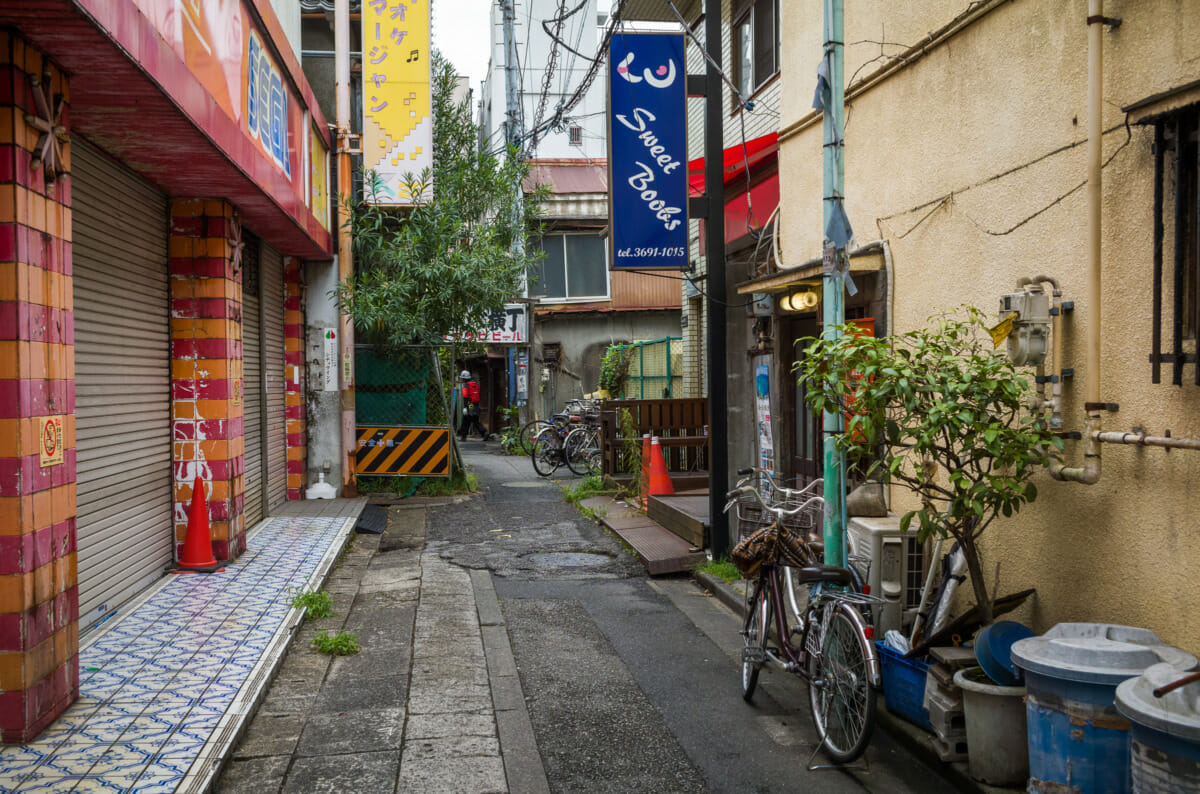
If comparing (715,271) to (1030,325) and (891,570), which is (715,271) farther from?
(1030,325)

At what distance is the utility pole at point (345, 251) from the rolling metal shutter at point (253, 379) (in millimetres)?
2302

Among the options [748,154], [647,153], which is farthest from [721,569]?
[748,154]

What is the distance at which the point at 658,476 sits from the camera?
12180 millimetres

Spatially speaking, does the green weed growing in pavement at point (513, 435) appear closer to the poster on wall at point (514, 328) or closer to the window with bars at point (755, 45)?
the poster on wall at point (514, 328)

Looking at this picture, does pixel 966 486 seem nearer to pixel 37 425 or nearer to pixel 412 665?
pixel 412 665

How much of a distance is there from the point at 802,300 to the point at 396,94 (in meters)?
7.74

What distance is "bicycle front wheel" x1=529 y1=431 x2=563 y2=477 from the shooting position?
57.8 feet

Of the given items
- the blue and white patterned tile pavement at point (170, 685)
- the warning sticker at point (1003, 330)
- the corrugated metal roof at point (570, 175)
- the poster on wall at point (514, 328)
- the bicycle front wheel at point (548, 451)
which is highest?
the corrugated metal roof at point (570, 175)

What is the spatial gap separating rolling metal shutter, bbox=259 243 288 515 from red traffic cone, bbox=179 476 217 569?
3.22 meters

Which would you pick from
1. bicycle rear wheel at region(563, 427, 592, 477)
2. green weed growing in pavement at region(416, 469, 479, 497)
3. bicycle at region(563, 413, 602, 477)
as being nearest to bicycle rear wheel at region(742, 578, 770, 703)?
green weed growing in pavement at region(416, 469, 479, 497)

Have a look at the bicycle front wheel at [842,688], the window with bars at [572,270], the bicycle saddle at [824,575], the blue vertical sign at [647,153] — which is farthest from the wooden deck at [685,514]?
the window with bars at [572,270]

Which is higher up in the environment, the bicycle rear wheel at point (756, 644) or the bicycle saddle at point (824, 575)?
the bicycle saddle at point (824, 575)

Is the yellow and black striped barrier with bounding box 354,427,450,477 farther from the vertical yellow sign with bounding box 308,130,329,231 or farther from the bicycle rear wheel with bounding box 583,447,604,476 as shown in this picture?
the vertical yellow sign with bounding box 308,130,329,231

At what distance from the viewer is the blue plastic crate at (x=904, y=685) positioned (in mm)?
5012
